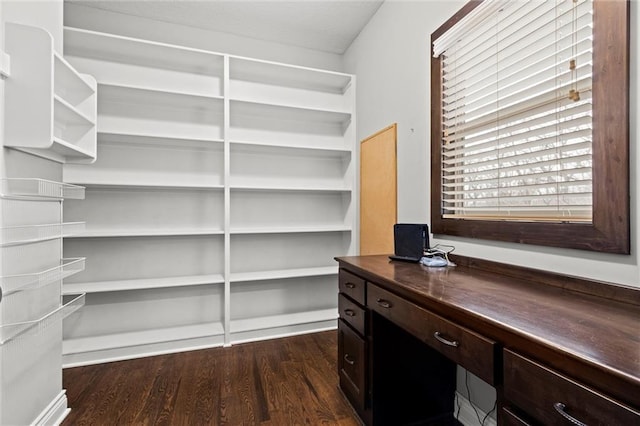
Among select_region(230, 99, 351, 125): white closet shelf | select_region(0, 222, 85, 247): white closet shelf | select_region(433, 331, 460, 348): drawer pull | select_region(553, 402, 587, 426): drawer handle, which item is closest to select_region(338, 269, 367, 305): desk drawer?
select_region(433, 331, 460, 348): drawer pull

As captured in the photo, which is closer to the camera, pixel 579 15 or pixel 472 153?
pixel 579 15

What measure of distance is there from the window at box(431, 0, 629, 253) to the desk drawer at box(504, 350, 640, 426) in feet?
2.05

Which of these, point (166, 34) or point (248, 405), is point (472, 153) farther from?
point (166, 34)

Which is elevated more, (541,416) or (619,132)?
(619,132)

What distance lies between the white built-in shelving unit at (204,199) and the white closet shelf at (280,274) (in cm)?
2

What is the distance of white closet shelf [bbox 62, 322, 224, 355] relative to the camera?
7.88ft

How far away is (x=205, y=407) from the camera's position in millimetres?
1817

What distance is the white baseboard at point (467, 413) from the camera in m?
1.51

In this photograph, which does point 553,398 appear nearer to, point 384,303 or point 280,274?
point 384,303

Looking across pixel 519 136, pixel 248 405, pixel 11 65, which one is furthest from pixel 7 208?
pixel 519 136

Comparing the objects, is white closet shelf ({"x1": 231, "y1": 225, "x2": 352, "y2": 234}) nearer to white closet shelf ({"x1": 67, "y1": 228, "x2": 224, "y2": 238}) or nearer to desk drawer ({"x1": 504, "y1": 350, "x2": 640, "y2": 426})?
white closet shelf ({"x1": 67, "y1": 228, "x2": 224, "y2": 238})

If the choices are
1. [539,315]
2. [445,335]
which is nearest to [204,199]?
[445,335]

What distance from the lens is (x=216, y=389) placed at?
1999 mm

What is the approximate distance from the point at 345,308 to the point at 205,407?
3.30 feet
